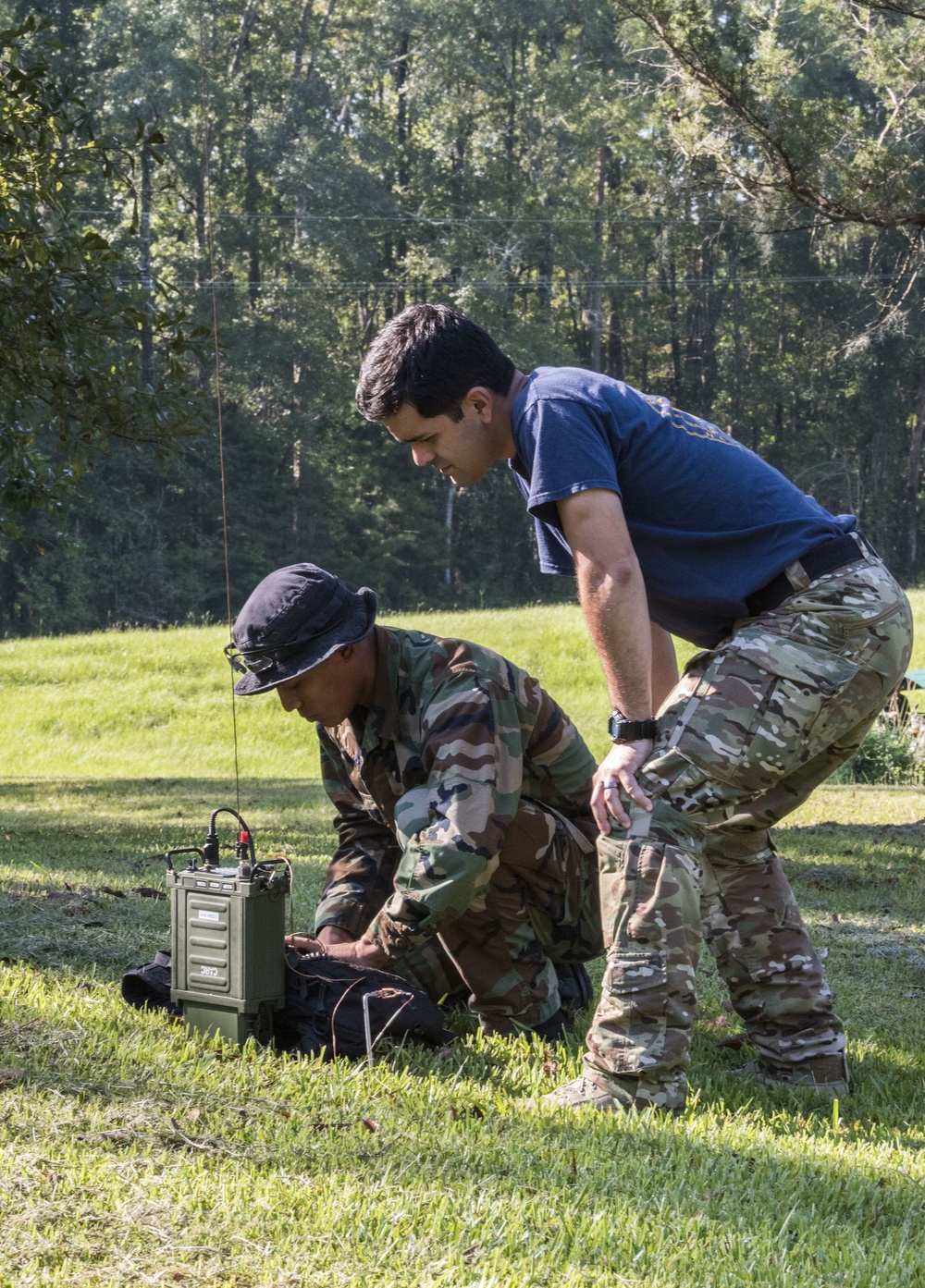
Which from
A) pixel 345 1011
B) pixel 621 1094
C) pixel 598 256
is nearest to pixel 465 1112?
pixel 621 1094

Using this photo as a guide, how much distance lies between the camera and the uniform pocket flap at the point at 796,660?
11.0 ft

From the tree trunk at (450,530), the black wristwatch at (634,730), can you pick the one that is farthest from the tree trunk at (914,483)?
the black wristwatch at (634,730)

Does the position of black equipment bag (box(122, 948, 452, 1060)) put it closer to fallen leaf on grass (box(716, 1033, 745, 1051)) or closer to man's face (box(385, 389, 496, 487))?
fallen leaf on grass (box(716, 1033, 745, 1051))

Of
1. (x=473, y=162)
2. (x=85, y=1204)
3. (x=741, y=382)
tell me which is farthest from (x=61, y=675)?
(x=741, y=382)

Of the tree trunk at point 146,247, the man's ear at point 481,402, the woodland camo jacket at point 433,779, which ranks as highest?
the tree trunk at point 146,247

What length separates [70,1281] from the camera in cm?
239

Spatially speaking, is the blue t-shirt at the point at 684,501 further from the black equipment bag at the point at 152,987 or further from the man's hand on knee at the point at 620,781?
the black equipment bag at the point at 152,987

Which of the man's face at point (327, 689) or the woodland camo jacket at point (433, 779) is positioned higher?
the man's face at point (327, 689)

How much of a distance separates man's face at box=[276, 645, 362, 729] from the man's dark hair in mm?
751

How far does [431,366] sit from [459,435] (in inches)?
7.7

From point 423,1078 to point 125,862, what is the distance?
195 inches

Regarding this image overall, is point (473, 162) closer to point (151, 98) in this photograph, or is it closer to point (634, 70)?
point (634, 70)

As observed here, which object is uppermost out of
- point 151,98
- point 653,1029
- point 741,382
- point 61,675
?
point 151,98

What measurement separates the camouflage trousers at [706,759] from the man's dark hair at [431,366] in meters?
0.89
